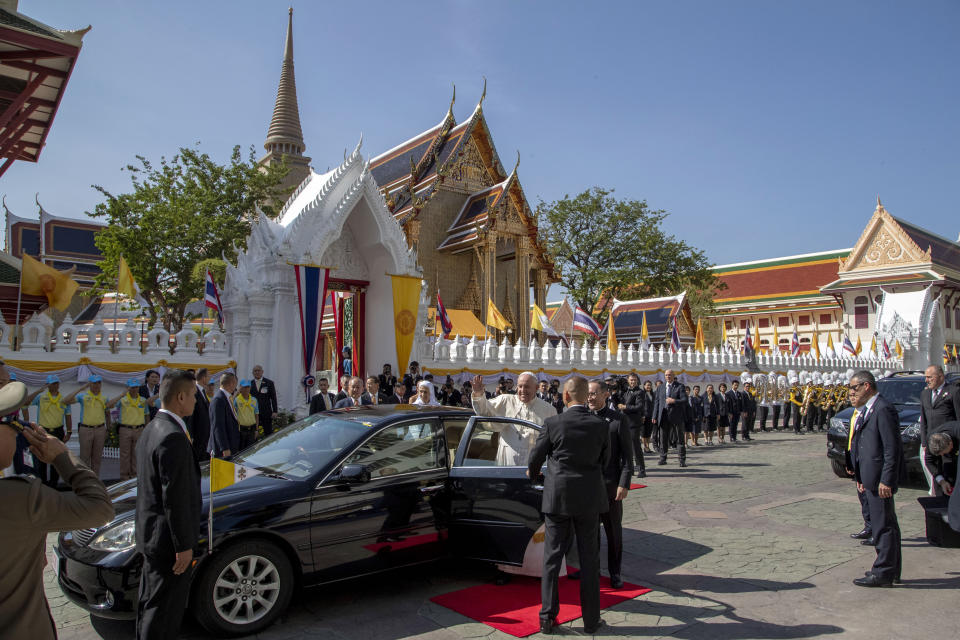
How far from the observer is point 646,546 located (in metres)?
6.76

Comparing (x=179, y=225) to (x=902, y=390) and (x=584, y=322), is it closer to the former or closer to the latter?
(x=584, y=322)

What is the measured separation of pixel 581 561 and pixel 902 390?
11.4 meters

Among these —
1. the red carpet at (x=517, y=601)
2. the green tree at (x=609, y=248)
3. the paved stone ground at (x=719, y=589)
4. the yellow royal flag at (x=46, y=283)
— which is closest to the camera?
the paved stone ground at (x=719, y=589)

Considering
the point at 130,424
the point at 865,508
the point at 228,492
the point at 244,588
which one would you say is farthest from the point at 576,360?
the point at 244,588

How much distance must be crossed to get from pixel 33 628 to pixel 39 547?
10.2 inches

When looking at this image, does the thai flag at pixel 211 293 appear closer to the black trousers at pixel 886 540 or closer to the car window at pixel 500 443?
the car window at pixel 500 443

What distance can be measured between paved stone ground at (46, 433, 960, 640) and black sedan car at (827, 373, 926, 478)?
1.54 meters

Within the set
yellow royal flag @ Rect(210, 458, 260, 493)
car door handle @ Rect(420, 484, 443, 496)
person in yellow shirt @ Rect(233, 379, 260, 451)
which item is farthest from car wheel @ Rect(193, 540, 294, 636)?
person in yellow shirt @ Rect(233, 379, 260, 451)

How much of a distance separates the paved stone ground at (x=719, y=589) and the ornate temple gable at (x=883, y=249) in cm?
4562

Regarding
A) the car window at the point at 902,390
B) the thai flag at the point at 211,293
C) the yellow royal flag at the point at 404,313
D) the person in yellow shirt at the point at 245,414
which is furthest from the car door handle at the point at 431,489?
the car window at the point at 902,390

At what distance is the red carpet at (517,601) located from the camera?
4699mm

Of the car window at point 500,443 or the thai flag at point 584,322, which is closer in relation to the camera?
the car window at point 500,443

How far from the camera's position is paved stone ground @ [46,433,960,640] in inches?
178

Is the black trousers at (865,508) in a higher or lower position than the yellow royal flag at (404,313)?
lower
